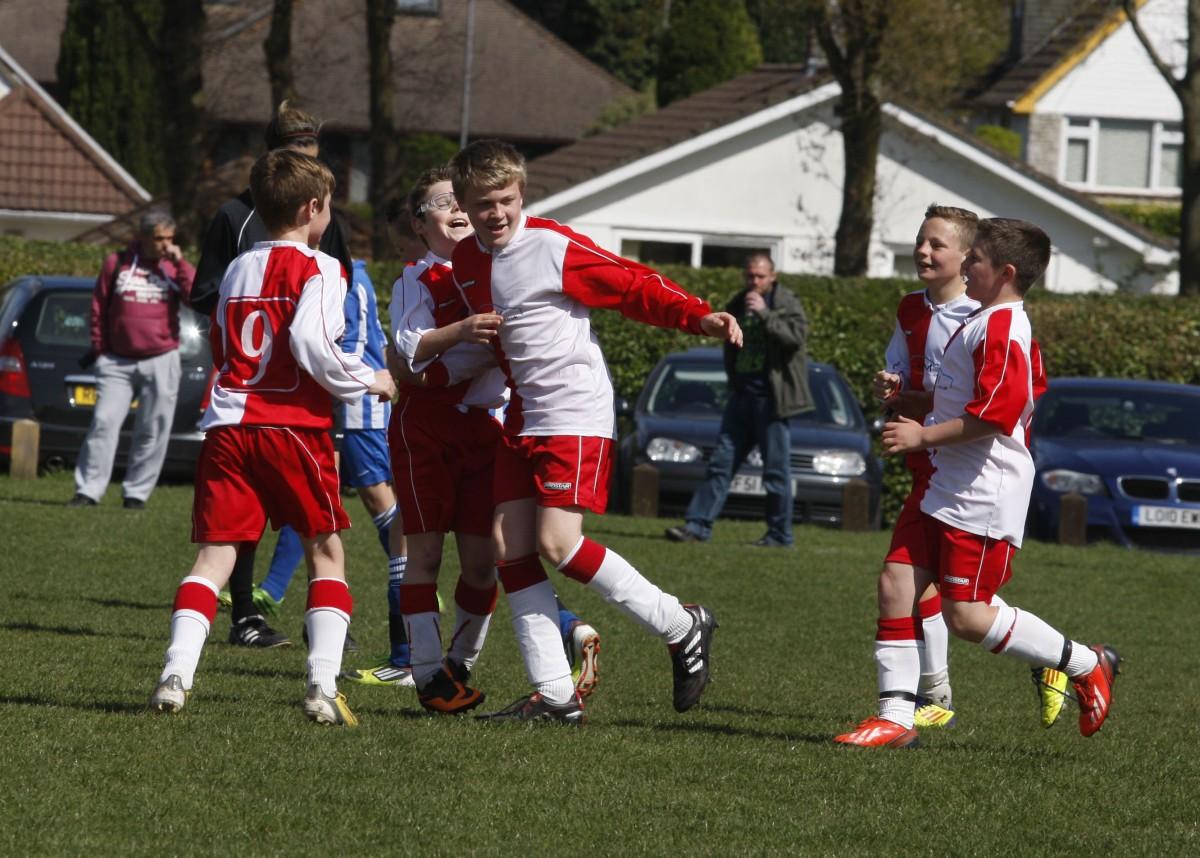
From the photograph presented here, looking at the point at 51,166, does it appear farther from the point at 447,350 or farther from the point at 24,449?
the point at 447,350

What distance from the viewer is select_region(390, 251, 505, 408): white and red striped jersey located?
668 centimetres

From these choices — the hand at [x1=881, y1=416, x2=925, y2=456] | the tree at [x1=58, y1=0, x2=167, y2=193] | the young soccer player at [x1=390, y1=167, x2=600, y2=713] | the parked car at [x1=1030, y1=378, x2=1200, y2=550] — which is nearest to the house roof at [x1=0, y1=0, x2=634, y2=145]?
the tree at [x1=58, y1=0, x2=167, y2=193]

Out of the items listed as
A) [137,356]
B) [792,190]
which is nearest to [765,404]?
[137,356]

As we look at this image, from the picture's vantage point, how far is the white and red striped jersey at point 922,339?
7.03 metres

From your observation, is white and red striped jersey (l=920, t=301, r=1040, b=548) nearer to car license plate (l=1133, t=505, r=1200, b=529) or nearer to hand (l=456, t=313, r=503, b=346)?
hand (l=456, t=313, r=503, b=346)

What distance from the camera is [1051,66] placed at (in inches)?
2067

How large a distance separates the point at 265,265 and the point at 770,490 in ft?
29.5

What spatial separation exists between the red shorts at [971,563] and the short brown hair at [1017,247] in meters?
A: 0.87

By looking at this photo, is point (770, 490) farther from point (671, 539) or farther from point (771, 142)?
point (771, 142)

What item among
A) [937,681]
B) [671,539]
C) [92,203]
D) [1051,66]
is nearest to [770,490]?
[671,539]

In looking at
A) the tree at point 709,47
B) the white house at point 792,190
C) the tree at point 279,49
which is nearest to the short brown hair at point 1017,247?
the tree at point 279,49

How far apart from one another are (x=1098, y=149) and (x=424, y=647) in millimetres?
49048

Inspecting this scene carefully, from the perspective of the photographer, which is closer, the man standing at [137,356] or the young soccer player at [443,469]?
the young soccer player at [443,469]

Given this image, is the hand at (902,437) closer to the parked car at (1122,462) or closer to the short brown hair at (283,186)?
the short brown hair at (283,186)
